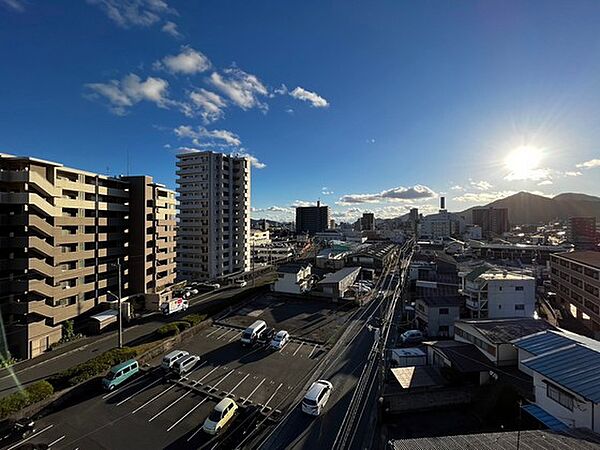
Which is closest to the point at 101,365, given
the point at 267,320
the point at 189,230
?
the point at 267,320

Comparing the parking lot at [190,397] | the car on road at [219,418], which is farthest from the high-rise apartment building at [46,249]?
the car on road at [219,418]

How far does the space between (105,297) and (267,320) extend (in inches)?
Answer: 579

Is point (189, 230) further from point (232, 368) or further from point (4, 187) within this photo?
point (232, 368)

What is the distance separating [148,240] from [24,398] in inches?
739

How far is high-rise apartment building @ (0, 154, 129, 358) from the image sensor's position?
19.5 m

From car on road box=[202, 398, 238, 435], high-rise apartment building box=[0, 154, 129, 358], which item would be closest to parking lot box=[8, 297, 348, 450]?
car on road box=[202, 398, 238, 435]

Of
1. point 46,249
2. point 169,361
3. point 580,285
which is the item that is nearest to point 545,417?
point 169,361

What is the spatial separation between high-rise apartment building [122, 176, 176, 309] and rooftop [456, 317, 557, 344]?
2679cm

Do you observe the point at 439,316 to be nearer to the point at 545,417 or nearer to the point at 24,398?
the point at 545,417

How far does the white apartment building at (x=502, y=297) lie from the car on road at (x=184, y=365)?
70.7ft

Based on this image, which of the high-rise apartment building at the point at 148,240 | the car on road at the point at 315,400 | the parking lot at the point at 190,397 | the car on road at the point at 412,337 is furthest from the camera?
the high-rise apartment building at the point at 148,240

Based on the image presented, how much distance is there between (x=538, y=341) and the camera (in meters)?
14.2

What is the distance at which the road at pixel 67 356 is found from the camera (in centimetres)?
1652

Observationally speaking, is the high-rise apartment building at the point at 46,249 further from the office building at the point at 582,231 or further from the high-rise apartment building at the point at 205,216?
the office building at the point at 582,231
